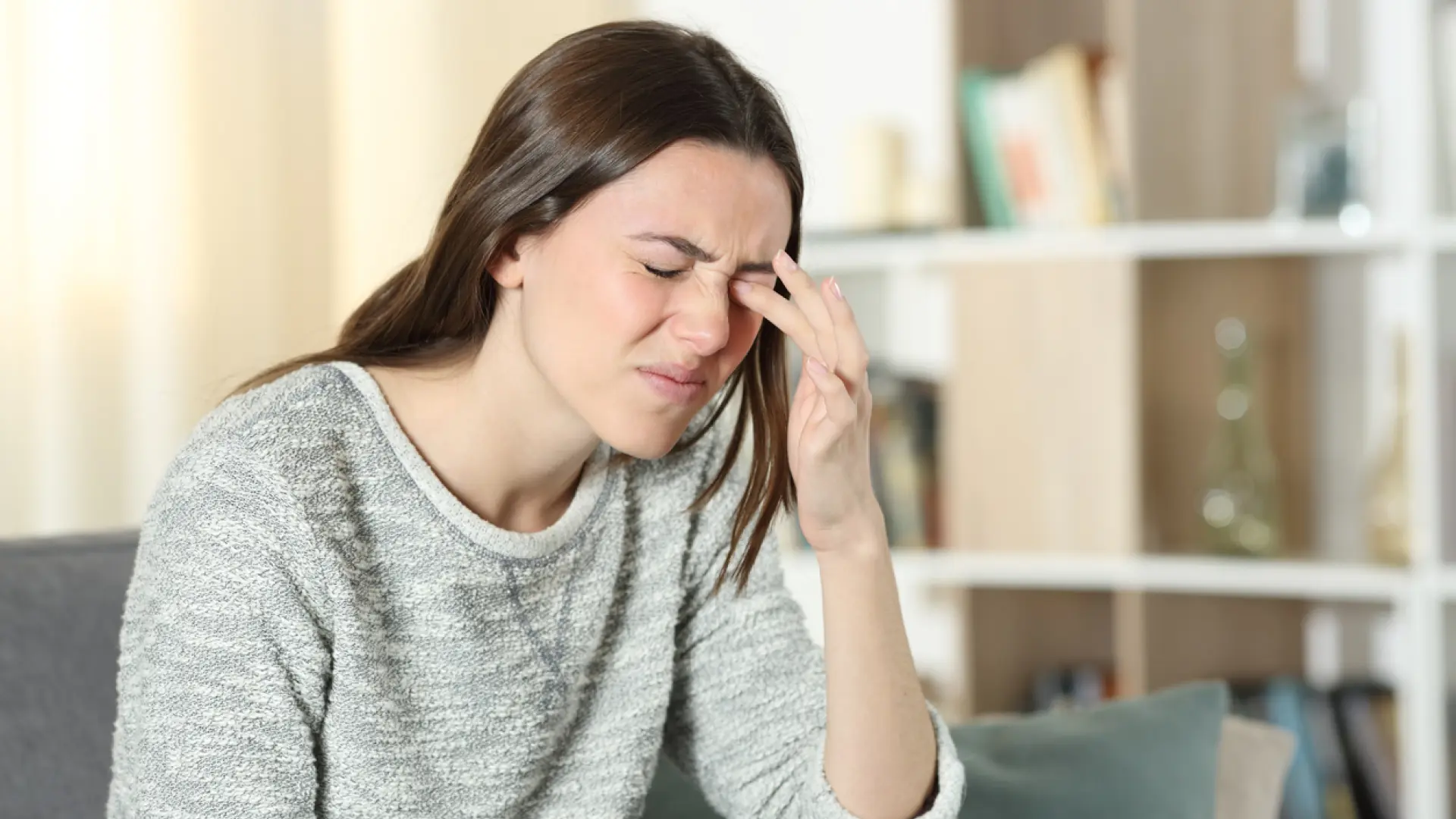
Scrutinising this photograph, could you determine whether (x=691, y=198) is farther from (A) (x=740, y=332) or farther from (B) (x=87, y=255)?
(B) (x=87, y=255)

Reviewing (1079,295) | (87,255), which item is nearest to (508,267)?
(87,255)

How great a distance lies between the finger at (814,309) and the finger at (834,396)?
1cm

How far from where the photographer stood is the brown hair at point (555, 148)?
1032mm

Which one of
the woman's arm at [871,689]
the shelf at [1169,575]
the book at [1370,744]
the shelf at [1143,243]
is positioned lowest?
the book at [1370,744]

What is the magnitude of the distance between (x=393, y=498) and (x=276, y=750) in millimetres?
212

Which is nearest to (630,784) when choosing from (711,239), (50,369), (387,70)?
(711,239)

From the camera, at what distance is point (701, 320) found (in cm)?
105

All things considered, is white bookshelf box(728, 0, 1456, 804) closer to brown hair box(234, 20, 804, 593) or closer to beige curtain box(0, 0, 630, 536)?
beige curtain box(0, 0, 630, 536)

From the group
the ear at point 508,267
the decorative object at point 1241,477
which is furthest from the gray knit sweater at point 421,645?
the decorative object at point 1241,477

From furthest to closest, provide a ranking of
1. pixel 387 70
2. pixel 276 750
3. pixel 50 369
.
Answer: pixel 387 70
pixel 50 369
pixel 276 750

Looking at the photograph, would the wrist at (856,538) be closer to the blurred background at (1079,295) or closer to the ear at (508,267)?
the ear at (508,267)

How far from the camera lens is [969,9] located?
230 cm

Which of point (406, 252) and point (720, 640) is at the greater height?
point (406, 252)

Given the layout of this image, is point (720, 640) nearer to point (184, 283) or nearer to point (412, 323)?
point (412, 323)
